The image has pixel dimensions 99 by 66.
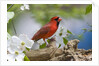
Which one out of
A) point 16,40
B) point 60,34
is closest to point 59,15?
point 60,34

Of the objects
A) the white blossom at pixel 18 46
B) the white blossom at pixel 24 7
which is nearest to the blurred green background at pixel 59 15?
the white blossom at pixel 24 7

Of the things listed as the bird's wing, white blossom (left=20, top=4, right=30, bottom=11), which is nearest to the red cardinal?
the bird's wing

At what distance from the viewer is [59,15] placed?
148 centimetres

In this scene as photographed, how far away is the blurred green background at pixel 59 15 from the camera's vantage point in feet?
4.80

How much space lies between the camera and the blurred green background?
1.46 metres

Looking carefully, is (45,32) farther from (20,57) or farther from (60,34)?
(20,57)

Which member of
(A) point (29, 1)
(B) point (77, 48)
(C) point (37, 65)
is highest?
(A) point (29, 1)

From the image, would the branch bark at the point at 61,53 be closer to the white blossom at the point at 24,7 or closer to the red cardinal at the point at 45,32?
the red cardinal at the point at 45,32

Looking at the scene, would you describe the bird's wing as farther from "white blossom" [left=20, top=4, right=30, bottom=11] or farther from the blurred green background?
"white blossom" [left=20, top=4, right=30, bottom=11]

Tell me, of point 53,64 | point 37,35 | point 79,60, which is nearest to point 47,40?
point 37,35

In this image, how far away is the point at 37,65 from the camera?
1.40 metres

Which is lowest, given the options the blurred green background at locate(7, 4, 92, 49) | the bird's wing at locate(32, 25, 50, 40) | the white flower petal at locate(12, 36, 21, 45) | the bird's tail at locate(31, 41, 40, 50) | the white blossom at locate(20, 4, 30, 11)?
the bird's tail at locate(31, 41, 40, 50)

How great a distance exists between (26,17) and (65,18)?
13.2 inches

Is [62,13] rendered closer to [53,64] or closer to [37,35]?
[37,35]
